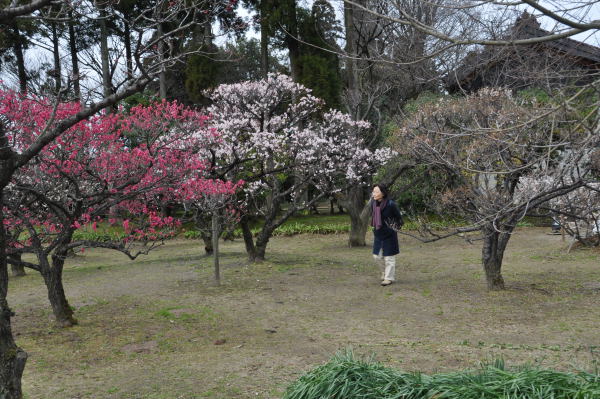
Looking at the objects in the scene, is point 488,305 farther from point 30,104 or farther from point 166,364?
point 30,104

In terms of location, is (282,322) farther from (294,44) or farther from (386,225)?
(294,44)

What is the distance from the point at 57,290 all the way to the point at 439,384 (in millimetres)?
4555

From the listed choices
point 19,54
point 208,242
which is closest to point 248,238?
point 208,242

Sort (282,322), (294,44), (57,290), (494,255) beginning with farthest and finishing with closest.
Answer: (294,44), (494,255), (282,322), (57,290)

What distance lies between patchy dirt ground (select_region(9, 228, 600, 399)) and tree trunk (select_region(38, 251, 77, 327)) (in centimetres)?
16

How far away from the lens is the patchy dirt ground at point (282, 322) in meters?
4.17

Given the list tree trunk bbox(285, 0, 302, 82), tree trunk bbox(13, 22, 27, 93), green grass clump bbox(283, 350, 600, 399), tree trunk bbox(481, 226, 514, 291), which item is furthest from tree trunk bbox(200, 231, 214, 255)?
tree trunk bbox(13, 22, 27, 93)

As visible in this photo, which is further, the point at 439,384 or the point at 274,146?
the point at 274,146

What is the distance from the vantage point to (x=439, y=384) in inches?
120

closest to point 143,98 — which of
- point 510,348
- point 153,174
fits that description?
point 153,174

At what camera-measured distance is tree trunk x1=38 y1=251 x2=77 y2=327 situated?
557 centimetres

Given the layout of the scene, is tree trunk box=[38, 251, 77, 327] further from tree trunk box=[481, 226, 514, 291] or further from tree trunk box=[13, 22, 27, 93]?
tree trunk box=[13, 22, 27, 93]

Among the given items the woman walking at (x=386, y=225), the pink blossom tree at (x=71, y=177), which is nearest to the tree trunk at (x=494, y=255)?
the woman walking at (x=386, y=225)

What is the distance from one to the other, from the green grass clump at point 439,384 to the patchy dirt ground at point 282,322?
2.09 ft
